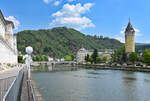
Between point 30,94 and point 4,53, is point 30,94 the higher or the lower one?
the lower one

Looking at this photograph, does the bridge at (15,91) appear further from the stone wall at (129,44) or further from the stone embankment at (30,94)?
the stone wall at (129,44)

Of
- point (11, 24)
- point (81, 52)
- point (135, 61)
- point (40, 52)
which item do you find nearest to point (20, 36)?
point (40, 52)

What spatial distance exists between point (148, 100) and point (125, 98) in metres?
2.15

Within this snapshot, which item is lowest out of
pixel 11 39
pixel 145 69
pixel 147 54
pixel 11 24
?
pixel 145 69

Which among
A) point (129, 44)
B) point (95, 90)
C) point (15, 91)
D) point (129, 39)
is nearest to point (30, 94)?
point (15, 91)

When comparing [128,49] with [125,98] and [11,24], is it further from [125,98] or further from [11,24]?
[125,98]

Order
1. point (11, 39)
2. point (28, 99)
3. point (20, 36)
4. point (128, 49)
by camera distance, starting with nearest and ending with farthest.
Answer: point (28, 99), point (11, 39), point (128, 49), point (20, 36)

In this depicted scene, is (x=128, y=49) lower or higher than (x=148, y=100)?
higher

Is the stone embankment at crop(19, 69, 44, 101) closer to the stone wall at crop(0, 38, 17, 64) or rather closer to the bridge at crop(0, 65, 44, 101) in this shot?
the bridge at crop(0, 65, 44, 101)

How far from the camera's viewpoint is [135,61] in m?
81.1

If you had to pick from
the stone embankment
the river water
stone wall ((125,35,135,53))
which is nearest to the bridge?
the stone embankment

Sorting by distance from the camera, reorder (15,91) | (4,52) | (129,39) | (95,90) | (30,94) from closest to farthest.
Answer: (15,91)
(30,94)
(95,90)
(4,52)
(129,39)

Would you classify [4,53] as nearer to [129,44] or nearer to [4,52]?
[4,52]

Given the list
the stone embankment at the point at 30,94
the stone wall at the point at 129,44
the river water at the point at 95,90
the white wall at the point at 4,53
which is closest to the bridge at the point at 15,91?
the stone embankment at the point at 30,94
